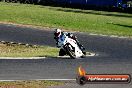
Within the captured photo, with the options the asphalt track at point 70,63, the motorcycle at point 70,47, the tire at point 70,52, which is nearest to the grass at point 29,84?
the asphalt track at point 70,63

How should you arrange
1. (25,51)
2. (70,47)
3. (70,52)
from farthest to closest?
(25,51) → (70,47) → (70,52)

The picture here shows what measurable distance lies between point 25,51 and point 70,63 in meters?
4.27

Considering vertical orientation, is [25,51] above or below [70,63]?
below

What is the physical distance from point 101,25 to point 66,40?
20.3 metres

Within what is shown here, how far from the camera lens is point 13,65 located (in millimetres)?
18031

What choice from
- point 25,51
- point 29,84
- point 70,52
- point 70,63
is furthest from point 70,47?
point 29,84

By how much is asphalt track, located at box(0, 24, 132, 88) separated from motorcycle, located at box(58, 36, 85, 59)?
45 centimetres

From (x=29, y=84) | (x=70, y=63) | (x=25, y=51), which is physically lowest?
(x=25, y=51)

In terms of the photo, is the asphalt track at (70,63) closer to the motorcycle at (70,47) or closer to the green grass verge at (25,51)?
the motorcycle at (70,47)

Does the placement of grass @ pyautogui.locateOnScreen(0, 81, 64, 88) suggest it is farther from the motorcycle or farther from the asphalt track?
the motorcycle

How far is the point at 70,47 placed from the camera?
21219 millimetres

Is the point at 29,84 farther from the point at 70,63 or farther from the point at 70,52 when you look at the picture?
the point at 70,52

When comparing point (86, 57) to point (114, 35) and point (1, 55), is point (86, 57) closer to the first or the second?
point (1, 55)

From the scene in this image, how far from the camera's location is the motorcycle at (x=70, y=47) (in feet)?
69.2
